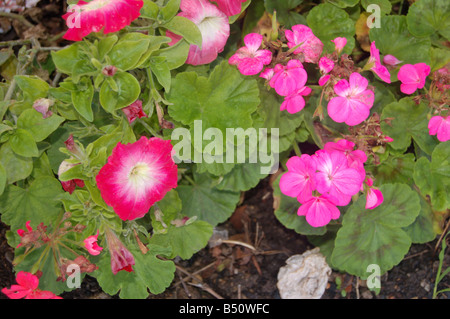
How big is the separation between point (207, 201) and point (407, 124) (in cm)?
73

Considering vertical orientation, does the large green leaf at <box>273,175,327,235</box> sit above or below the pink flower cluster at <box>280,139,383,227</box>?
below

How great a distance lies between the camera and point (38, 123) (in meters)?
1.38

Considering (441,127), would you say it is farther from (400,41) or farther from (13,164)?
(13,164)

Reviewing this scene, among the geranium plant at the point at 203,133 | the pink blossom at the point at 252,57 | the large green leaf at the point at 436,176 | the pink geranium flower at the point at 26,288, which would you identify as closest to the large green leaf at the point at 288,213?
the geranium plant at the point at 203,133

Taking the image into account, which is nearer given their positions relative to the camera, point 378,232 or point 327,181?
point 327,181

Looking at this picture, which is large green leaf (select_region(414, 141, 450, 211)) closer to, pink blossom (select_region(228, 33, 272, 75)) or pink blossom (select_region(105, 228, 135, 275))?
pink blossom (select_region(228, 33, 272, 75))

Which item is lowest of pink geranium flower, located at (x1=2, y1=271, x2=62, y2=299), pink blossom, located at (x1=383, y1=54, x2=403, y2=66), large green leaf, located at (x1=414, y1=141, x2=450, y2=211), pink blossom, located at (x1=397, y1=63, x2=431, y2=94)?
large green leaf, located at (x1=414, y1=141, x2=450, y2=211)

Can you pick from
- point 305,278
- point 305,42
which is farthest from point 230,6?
point 305,278

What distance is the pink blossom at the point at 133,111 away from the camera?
136 centimetres

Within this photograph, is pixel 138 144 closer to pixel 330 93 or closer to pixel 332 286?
pixel 330 93

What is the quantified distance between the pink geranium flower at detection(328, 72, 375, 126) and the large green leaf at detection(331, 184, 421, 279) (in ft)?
1.13

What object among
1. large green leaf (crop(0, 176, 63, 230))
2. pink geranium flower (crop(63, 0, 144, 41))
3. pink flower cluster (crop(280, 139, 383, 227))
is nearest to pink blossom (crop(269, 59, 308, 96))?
pink flower cluster (crop(280, 139, 383, 227))

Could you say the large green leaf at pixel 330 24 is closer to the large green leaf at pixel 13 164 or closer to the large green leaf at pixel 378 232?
the large green leaf at pixel 378 232

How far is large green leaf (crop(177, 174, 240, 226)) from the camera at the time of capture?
1826 millimetres
